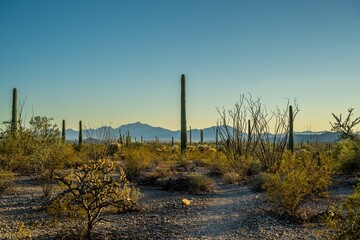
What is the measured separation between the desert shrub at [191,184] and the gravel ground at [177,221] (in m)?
0.43

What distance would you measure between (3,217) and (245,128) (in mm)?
11230

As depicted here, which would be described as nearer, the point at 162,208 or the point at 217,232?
the point at 217,232

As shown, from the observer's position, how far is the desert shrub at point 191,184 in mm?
11258

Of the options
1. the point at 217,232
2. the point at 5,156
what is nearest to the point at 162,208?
the point at 217,232

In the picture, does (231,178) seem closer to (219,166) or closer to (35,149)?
(219,166)

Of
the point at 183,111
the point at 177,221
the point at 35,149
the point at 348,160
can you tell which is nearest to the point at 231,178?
the point at 348,160

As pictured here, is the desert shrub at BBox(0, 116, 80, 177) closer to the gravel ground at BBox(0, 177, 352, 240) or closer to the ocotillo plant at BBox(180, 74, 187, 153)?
the gravel ground at BBox(0, 177, 352, 240)

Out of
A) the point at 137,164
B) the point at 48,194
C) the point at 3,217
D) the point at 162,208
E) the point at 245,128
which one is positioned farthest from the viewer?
the point at 245,128

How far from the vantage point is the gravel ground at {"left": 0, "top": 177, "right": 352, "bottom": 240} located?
22.0 feet

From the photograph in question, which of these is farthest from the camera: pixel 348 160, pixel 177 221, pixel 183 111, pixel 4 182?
pixel 183 111

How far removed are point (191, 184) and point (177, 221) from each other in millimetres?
3681

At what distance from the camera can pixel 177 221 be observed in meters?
7.82

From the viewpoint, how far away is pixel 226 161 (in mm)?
15312

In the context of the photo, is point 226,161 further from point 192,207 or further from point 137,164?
point 192,207
